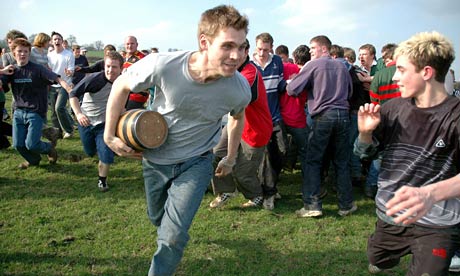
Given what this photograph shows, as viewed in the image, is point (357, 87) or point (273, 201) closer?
point (273, 201)

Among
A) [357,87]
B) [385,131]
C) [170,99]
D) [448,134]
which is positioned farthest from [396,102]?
[357,87]

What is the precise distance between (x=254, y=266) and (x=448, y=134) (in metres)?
2.24

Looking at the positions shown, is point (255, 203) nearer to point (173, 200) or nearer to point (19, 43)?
point (173, 200)

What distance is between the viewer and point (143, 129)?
297cm

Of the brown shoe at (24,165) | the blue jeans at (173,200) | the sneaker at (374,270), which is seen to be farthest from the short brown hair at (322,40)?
the brown shoe at (24,165)

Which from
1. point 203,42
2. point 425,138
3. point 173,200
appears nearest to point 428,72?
point 425,138

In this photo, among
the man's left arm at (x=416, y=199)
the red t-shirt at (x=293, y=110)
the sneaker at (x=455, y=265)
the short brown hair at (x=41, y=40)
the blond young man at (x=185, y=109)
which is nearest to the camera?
the man's left arm at (x=416, y=199)

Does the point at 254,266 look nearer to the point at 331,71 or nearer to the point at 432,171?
the point at 432,171

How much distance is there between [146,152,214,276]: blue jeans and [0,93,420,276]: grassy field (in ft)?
2.97

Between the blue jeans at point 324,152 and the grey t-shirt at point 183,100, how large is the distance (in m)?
2.15

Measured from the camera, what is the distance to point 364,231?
4883 millimetres

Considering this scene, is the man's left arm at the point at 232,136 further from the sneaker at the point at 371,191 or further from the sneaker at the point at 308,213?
the sneaker at the point at 371,191

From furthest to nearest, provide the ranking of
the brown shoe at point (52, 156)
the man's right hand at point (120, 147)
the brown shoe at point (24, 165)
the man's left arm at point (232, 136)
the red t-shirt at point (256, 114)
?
the brown shoe at point (52, 156) < the brown shoe at point (24, 165) < the red t-shirt at point (256, 114) < the man's left arm at point (232, 136) < the man's right hand at point (120, 147)

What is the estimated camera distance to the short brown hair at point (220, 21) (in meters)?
2.75
